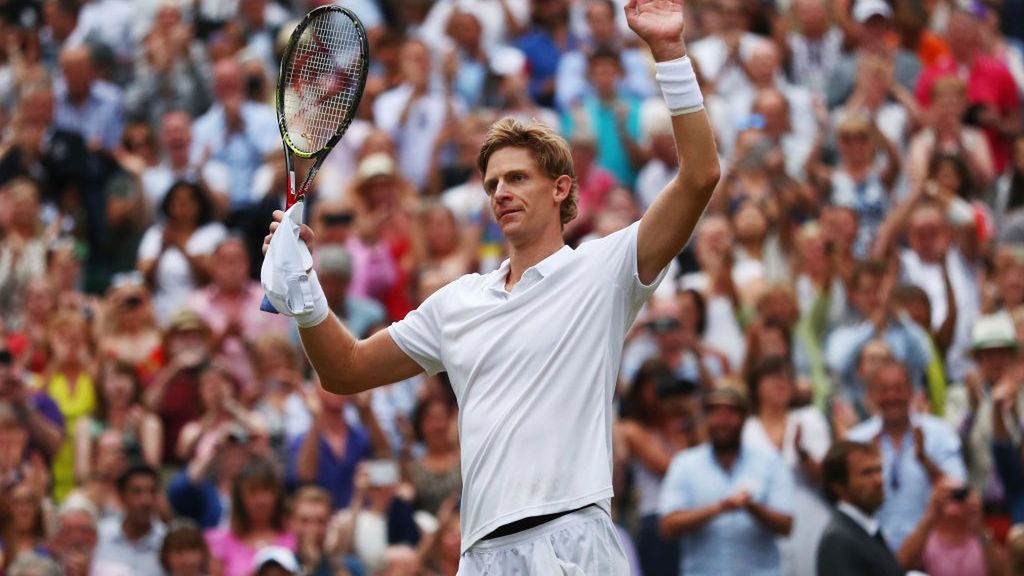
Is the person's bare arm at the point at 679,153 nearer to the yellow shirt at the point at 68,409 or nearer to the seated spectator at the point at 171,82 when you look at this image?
the yellow shirt at the point at 68,409

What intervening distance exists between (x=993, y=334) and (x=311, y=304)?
685 centimetres

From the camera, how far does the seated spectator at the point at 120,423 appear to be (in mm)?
12492

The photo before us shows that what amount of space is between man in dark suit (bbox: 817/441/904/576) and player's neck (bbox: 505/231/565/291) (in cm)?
386

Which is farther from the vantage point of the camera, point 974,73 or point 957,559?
point 974,73

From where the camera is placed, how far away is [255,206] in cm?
1545

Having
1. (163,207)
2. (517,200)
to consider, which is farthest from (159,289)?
(517,200)

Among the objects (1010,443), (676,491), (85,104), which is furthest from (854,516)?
(85,104)

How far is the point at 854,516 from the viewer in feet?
32.2

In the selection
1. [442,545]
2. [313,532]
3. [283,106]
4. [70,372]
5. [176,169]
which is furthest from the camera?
[176,169]

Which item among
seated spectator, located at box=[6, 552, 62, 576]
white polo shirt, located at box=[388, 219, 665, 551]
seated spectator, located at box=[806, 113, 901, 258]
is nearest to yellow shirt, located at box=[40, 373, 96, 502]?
seated spectator, located at box=[6, 552, 62, 576]

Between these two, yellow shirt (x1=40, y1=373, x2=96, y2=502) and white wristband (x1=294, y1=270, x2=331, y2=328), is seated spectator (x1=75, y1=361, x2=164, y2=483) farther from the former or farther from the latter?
white wristband (x1=294, y1=270, x2=331, y2=328)

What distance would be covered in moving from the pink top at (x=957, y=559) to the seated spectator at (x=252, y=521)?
3.47m

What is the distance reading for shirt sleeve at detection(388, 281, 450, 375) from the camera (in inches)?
252

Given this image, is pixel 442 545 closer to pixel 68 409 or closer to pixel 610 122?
pixel 68 409
